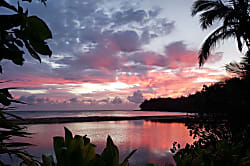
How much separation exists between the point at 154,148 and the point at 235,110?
5461 millimetres

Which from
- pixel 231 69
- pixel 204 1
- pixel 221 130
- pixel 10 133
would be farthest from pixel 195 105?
pixel 204 1

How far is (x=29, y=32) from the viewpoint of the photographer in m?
0.65

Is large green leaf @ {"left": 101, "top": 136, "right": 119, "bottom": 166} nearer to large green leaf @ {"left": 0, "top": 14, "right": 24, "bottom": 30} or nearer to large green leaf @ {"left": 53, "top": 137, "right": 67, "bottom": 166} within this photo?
large green leaf @ {"left": 53, "top": 137, "right": 67, "bottom": 166}

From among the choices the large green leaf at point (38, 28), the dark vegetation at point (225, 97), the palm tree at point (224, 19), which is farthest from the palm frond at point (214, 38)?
the large green leaf at point (38, 28)

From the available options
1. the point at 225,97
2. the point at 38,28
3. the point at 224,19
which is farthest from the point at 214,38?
the point at 38,28

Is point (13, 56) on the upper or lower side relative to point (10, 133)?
upper

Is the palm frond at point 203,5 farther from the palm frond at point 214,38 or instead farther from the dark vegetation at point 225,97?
the dark vegetation at point 225,97

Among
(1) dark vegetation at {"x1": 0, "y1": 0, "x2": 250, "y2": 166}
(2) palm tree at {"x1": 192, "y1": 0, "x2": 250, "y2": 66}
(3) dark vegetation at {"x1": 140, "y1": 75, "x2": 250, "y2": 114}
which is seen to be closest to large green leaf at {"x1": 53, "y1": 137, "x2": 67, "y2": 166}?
(1) dark vegetation at {"x1": 0, "y1": 0, "x2": 250, "y2": 166}

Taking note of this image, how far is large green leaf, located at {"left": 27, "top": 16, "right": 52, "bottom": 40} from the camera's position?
25.1 inches

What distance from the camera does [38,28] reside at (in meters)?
0.65

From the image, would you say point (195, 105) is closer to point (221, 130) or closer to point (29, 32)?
point (221, 130)

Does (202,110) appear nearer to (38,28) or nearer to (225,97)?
(225,97)

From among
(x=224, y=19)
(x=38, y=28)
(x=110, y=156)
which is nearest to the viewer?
(x=110, y=156)

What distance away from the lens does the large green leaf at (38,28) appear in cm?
64
